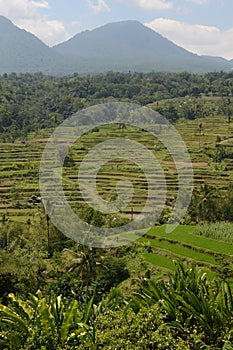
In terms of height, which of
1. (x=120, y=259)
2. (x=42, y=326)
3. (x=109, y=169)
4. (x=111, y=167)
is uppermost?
(x=42, y=326)

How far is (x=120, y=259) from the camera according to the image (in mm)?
18250

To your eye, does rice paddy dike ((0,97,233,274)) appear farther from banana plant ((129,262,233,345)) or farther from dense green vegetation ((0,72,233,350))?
banana plant ((129,262,233,345))

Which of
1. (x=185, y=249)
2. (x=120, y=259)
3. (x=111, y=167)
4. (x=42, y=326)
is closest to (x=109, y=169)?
(x=111, y=167)

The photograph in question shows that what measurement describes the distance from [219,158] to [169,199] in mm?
11242

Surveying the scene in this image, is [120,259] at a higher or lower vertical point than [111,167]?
lower

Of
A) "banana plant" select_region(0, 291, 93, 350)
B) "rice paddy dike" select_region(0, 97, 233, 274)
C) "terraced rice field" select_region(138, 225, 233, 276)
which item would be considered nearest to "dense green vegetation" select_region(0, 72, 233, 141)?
"rice paddy dike" select_region(0, 97, 233, 274)

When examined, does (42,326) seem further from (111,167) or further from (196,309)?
(111,167)

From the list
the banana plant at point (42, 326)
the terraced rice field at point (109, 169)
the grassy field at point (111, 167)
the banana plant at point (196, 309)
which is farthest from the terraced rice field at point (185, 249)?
the banana plant at point (42, 326)

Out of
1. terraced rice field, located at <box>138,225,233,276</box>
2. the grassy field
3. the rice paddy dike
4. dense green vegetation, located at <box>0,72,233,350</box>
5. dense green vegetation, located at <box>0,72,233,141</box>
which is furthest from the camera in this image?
dense green vegetation, located at <box>0,72,233,141</box>

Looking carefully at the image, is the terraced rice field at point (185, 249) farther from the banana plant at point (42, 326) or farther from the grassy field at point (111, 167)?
the banana plant at point (42, 326)

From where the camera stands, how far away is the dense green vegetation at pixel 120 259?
6.78 meters

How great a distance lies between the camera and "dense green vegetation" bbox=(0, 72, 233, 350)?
6777 millimetres

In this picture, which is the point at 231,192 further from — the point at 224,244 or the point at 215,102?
the point at 215,102

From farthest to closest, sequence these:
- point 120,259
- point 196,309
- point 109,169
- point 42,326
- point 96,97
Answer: point 96,97, point 109,169, point 120,259, point 196,309, point 42,326
